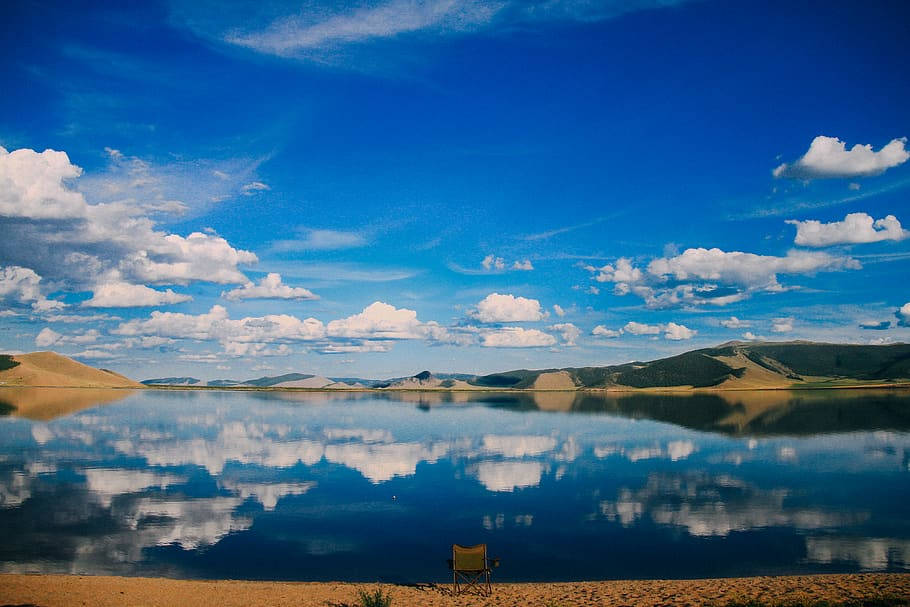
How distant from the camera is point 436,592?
2723cm

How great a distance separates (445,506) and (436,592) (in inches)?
724

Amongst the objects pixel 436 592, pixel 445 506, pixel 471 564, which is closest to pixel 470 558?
pixel 471 564

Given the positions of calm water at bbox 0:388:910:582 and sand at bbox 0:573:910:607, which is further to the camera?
calm water at bbox 0:388:910:582

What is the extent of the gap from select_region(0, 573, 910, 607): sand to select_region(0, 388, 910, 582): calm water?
2.38 metres

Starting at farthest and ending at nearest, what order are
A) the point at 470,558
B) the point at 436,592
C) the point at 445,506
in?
1. the point at 445,506
2. the point at 470,558
3. the point at 436,592

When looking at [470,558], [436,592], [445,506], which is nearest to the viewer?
[436,592]

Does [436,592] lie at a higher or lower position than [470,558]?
lower

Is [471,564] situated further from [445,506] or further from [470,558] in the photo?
[445,506]

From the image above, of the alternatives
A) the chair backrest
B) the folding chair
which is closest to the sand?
the folding chair

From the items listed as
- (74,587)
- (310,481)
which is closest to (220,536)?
(74,587)

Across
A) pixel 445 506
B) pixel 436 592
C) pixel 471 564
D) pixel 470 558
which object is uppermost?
pixel 470 558

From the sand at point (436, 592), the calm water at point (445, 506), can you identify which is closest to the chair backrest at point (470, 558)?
the sand at point (436, 592)

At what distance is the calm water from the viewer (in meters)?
31.8

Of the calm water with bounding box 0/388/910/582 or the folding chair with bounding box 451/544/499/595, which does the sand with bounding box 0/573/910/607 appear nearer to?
the folding chair with bounding box 451/544/499/595
